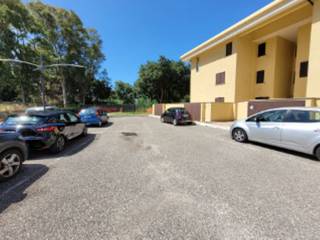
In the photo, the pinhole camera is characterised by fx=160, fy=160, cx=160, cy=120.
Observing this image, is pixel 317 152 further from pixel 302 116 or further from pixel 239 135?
pixel 239 135

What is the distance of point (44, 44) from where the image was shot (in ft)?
89.8

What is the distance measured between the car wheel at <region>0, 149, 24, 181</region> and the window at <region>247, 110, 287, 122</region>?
7864 mm

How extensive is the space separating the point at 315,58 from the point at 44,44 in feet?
116

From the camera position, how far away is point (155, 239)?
2021mm

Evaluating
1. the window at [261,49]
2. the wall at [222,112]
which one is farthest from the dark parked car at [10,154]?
the window at [261,49]

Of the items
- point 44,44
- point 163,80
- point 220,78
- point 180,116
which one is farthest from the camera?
point 163,80

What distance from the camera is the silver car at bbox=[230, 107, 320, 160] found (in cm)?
479

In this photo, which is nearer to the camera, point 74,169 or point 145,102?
point 74,169

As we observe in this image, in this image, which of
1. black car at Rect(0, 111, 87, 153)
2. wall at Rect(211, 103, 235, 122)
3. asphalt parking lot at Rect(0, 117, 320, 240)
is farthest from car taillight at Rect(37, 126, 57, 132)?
wall at Rect(211, 103, 235, 122)

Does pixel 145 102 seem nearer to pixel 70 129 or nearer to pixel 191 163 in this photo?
pixel 70 129

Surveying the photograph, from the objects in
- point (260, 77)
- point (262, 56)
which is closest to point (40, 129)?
point (260, 77)

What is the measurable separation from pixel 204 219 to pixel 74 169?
348 cm

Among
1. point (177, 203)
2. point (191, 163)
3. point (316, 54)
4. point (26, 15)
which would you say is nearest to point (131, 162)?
point (191, 163)

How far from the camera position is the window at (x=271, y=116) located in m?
5.66
